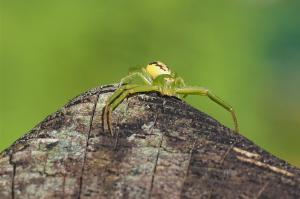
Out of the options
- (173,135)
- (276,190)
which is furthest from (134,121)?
(276,190)

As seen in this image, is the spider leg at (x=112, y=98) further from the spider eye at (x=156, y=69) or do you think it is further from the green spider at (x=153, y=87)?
the spider eye at (x=156, y=69)

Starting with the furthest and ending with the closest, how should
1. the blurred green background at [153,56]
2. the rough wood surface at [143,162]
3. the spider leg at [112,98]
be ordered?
the blurred green background at [153,56] < the spider leg at [112,98] < the rough wood surface at [143,162]

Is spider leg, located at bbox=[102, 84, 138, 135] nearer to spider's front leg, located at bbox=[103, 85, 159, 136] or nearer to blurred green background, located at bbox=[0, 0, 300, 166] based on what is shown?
spider's front leg, located at bbox=[103, 85, 159, 136]

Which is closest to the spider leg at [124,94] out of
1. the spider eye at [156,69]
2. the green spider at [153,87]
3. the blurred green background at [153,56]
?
the green spider at [153,87]

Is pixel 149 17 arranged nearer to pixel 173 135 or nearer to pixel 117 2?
pixel 117 2

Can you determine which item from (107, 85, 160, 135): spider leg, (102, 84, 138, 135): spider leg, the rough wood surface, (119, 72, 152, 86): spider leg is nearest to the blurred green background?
(119, 72, 152, 86): spider leg

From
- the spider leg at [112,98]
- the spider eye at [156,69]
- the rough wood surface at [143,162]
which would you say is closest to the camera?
the rough wood surface at [143,162]

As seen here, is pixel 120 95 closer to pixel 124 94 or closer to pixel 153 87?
pixel 124 94
